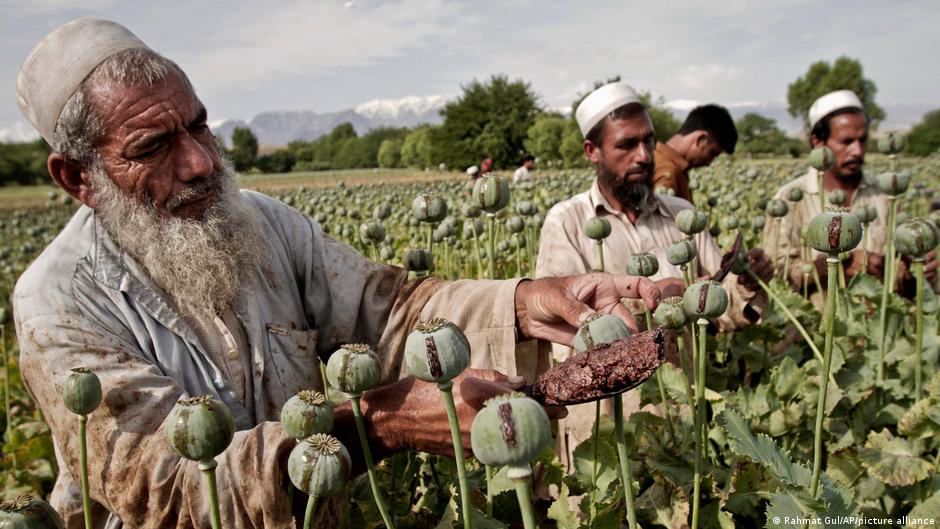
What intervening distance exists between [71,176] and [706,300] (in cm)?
201

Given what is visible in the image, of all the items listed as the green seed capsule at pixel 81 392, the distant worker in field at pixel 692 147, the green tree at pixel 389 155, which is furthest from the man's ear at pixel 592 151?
the green tree at pixel 389 155

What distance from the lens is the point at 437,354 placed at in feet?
4.04

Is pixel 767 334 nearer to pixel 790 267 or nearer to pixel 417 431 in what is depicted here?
pixel 790 267

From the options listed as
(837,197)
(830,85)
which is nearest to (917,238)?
(837,197)

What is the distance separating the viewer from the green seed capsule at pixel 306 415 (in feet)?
4.45

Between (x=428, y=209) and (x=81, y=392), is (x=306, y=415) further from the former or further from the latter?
(x=428, y=209)

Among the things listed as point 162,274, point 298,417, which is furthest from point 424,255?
point 298,417

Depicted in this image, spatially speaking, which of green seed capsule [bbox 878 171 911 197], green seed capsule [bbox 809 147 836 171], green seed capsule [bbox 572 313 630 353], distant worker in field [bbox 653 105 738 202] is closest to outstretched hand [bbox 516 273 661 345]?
green seed capsule [bbox 572 313 630 353]

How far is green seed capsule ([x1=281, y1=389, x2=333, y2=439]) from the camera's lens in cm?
136

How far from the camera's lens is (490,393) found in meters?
1.52

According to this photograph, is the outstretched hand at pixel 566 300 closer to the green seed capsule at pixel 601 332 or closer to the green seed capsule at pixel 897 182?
the green seed capsule at pixel 601 332

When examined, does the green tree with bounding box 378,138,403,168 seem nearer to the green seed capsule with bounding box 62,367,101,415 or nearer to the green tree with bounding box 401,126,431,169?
the green tree with bounding box 401,126,431,169

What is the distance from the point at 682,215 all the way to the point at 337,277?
1.34m

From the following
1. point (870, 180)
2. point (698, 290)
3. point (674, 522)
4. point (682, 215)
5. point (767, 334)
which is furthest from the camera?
point (870, 180)
